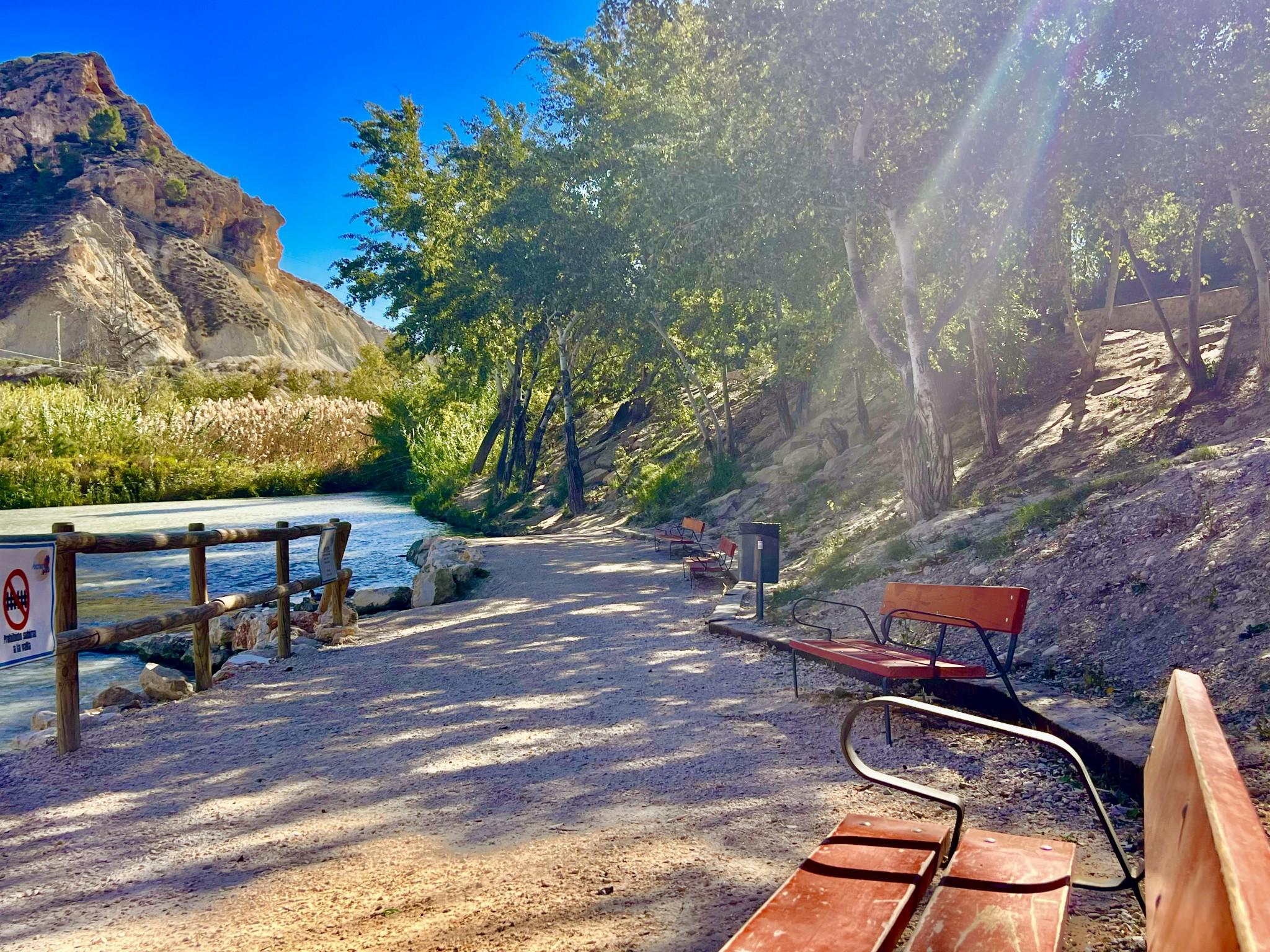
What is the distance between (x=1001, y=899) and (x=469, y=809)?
2.50m

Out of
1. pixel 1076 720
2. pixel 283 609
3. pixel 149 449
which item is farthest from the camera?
pixel 149 449

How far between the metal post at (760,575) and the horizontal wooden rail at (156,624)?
12.9 feet

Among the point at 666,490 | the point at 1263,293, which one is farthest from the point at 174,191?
the point at 1263,293

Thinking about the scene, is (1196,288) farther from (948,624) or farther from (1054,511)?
(948,624)

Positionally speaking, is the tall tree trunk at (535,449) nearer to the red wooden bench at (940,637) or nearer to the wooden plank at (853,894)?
the red wooden bench at (940,637)

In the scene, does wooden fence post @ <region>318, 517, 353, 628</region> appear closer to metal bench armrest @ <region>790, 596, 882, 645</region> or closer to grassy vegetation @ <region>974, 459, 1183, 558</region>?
metal bench armrest @ <region>790, 596, 882, 645</region>

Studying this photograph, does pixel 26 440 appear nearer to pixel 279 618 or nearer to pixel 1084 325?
pixel 279 618

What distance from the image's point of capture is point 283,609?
8320 mm

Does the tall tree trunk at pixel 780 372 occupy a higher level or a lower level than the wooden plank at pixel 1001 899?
higher

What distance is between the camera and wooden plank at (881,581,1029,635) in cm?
490

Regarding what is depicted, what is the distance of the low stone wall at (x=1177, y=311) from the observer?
1714cm

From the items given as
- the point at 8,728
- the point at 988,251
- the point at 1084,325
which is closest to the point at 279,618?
the point at 8,728

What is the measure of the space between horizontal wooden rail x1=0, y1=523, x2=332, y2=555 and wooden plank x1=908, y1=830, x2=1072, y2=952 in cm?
472

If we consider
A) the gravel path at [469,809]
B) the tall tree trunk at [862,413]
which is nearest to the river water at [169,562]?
the gravel path at [469,809]
